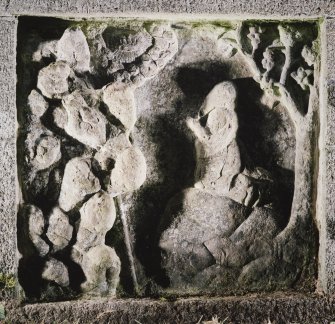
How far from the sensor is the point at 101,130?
377 centimetres

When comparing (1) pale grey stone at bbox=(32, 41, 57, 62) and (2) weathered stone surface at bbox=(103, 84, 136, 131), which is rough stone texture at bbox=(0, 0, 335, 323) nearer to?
(1) pale grey stone at bbox=(32, 41, 57, 62)

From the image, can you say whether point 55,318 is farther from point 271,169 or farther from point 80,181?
point 271,169

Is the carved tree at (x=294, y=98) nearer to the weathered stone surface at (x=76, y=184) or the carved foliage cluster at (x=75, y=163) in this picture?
the carved foliage cluster at (x=75, y=163)

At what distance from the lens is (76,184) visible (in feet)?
12.3

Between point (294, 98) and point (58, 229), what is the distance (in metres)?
1.83

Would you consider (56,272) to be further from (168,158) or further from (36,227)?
(168,158)

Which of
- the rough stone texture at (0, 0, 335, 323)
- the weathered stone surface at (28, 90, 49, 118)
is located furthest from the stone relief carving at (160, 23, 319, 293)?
the weathered stone surface at (28, 90, 49, 118)

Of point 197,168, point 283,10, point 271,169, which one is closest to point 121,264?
point 197,168

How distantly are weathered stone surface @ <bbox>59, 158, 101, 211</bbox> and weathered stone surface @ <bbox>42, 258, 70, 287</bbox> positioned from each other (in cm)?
36

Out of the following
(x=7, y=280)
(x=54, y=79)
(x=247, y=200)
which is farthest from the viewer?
(x=247, y=200)

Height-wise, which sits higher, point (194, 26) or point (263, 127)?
point (194, 26)

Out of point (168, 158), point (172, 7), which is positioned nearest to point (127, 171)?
point (168, 158)

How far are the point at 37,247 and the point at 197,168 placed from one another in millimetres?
1182

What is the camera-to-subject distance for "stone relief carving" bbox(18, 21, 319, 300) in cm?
376
